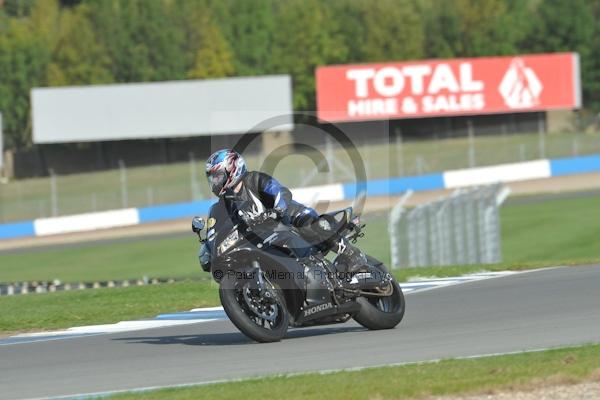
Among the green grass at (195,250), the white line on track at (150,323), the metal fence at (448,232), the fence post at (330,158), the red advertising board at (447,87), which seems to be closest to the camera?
the white line on track at (150,323)

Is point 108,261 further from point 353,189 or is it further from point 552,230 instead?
point 552,230

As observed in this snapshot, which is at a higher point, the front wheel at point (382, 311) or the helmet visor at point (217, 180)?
the helmet visor at point (217, 180)

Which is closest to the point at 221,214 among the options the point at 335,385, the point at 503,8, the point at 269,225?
the point at 269,225

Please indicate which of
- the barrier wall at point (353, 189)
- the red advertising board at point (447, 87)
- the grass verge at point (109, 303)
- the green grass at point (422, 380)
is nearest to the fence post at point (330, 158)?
the barrier wall at point (353, 189)

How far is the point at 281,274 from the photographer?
9.88 meters

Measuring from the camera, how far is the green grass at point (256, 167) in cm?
4156

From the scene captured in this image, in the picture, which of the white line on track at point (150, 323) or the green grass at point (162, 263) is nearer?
the white line on track at point (150, 323)

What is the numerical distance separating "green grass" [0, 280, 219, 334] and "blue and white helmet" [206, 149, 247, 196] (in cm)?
405

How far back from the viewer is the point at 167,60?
2383 inches

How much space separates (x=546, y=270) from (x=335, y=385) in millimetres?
8086

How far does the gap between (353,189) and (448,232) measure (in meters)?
18.8

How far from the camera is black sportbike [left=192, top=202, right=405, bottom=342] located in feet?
31.8

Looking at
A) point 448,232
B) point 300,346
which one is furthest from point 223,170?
point 448,232

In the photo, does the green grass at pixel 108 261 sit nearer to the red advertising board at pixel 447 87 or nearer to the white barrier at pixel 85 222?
the white barrier at pixel 85 222
